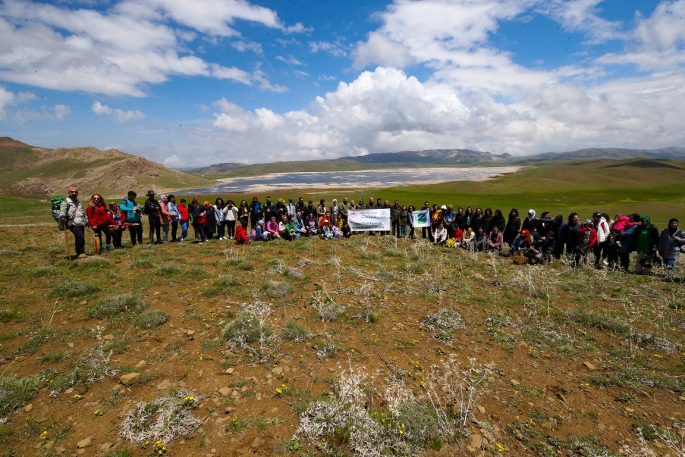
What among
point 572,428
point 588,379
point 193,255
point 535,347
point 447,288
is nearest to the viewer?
point 572,428

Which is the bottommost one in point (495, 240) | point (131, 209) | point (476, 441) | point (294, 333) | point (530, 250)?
point (476, 441)

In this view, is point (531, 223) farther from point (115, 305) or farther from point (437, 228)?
point (115, 305)

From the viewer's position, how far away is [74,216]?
11.1m

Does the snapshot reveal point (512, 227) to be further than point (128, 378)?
Yes

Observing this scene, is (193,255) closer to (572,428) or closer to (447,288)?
(447,288)

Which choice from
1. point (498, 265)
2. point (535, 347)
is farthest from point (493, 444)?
point (498, 265)

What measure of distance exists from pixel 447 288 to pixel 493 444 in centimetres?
584

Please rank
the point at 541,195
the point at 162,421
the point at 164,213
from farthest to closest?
the point at 541,195 → the point at 164,213 → the point at 162,421

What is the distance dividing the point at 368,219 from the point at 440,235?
13.4 feet

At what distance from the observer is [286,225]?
16406mm

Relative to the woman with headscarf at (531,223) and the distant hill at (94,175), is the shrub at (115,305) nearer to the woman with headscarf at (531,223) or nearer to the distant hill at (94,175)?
the woman with headscarf at (531,223)

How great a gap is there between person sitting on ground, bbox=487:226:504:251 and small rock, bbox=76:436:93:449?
49.5 ft

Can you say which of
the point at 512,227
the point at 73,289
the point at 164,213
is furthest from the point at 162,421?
the point at 512,227

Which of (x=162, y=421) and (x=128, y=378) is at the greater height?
(x=128, y=378)
